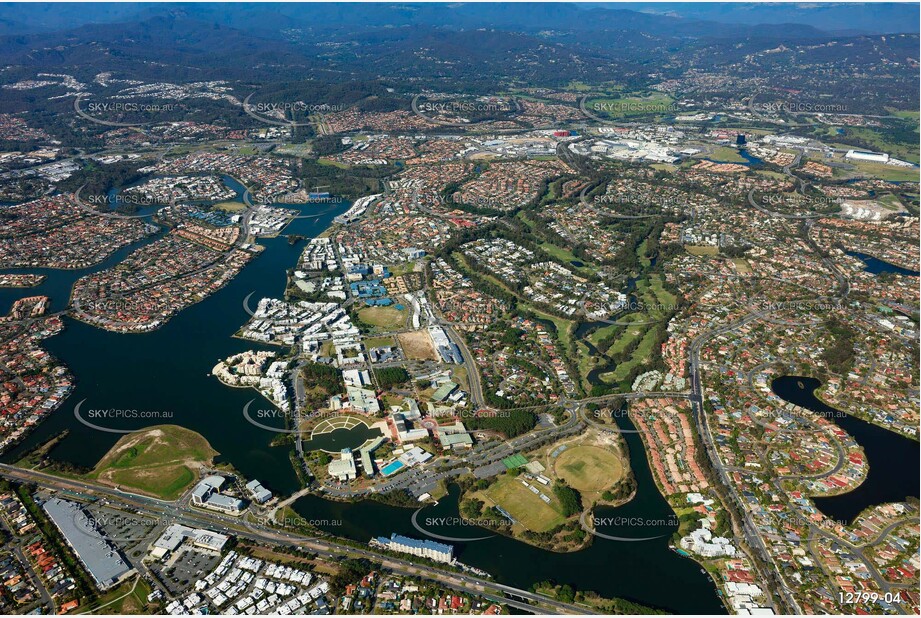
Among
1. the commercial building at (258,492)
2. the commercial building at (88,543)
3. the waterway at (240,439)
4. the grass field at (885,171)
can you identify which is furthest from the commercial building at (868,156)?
the commercial building at (88,543)

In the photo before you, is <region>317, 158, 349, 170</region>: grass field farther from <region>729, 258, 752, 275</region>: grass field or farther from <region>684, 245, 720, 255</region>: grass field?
<region>729, 258, 752, 275</region>: grass field

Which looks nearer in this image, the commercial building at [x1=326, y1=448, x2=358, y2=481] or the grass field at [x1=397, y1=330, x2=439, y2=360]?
the commercial building at [x1=326, y1=448, x2=358, y2=481]

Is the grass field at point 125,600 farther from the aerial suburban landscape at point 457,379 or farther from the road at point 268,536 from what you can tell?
the road at point 268,536

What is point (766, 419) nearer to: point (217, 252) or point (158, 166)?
point (217, 252)

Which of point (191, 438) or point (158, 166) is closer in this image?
point (191, 438)

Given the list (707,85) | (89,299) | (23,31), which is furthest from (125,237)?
(23,31)

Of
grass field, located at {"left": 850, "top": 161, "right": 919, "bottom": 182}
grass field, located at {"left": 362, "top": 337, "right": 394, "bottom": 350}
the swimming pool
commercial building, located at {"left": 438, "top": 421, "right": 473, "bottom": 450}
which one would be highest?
grass field, located at {"left": 850, "top": 161, "right": 919, "bottom": 182}

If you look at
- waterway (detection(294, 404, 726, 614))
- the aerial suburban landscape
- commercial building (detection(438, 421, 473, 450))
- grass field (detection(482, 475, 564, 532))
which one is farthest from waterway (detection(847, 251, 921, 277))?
commercial building (detection(438, 421, 473, 450))
